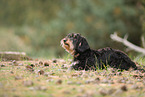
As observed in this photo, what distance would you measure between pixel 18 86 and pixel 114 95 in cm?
167

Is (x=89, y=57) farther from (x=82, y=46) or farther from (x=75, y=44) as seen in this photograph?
(x=75, y=44)

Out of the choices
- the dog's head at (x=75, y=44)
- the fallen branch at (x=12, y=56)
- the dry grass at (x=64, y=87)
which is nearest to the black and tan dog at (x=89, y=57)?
the dog's head at (x=75, y=44)

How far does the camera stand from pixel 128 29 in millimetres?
19484

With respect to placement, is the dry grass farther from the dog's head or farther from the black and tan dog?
the dog's head

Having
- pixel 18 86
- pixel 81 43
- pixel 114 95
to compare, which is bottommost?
pixel 114 95

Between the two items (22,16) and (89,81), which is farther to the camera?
(22,16)

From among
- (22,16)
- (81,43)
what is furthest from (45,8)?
(81,43)

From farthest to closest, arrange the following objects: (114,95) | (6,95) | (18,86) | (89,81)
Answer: (89,81) → (18,86) → (114,95) → (6,95)

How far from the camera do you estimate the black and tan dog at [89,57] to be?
20.2ft

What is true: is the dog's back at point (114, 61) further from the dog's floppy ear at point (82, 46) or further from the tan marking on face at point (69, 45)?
the tan marking on face at point (69, 45)

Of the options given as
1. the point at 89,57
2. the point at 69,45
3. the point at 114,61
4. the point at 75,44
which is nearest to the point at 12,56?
the point at 69,45

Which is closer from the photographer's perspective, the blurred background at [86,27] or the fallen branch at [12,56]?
the fallen branch at [12,56]

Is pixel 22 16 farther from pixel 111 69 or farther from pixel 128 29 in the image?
pixel 111 69

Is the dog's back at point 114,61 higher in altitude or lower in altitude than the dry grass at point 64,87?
higher
